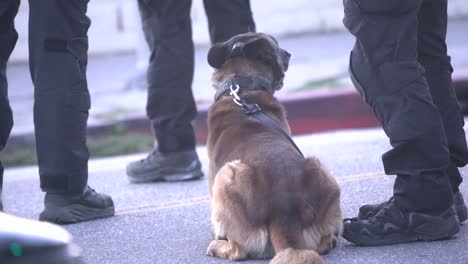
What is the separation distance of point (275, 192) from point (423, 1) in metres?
1.12

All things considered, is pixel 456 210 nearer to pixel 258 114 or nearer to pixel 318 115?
pixel 258 114

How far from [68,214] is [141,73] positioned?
653 centimetres

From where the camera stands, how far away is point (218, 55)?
13.7ft

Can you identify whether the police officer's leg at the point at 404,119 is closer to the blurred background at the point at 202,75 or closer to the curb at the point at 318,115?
the blurred background at the point at 202,75

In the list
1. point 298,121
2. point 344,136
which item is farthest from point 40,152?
point 298,121

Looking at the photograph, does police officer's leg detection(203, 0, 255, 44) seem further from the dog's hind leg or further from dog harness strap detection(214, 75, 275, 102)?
the dog's hind leg

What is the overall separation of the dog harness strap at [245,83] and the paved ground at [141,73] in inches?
179

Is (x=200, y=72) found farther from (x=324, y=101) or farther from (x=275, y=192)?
(x=275, y=192)

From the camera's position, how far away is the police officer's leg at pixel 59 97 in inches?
167

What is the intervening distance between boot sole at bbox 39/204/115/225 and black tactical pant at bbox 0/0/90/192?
0.10m

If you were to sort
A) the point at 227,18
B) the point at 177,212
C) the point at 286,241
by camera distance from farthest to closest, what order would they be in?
the point at 227,18
the point at 177,212
the point at 286,241

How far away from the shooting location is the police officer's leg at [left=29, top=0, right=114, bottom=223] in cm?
425

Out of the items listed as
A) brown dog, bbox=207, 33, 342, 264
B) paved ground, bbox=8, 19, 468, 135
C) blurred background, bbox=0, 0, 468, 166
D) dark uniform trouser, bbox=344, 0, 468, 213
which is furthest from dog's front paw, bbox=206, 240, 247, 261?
paved ground, bbox=8, 19, 468, 135

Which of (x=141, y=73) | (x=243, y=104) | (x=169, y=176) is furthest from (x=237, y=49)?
(x=141, y=73)
